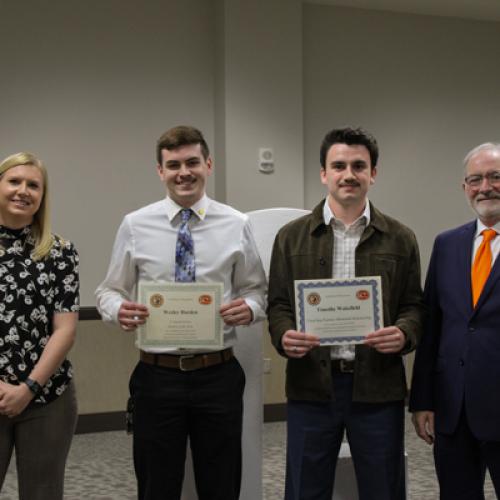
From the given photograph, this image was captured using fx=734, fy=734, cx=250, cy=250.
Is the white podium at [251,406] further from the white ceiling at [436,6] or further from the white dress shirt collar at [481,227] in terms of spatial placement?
the white ceiling at [436,6]

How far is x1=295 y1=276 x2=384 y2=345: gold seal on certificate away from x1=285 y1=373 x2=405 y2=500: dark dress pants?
6.1 inches

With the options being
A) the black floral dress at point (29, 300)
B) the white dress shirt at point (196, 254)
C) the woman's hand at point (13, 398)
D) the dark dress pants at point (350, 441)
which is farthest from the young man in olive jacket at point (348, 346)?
the woman's hand at point (13, 398)

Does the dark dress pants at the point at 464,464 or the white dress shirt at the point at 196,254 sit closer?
the dark dress pants at the point at 464,464

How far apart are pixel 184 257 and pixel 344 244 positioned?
57cm

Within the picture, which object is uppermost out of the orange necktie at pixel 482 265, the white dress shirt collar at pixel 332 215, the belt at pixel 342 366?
the white dress shirt collar at pixel 332 215

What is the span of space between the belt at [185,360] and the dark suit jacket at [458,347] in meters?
0.71

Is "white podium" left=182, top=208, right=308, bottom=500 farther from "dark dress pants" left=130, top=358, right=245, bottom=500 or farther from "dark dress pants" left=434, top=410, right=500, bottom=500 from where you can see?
"dark dress pants" left=434, top=410, right=500, bottom=500

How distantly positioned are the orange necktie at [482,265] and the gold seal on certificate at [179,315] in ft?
2.76

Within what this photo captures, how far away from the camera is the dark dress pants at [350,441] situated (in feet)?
8.00

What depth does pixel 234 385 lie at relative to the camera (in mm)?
2590

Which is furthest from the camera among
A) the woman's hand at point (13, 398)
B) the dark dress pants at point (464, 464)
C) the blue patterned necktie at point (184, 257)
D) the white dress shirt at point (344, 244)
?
the blue patterned necktie at point (184, 257)

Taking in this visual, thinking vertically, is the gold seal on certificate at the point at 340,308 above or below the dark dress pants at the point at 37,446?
above

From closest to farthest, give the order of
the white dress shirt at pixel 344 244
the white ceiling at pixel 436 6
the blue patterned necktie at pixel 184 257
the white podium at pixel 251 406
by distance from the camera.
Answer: the white dress shirt at pixel 344 244 → the blue patterned necktie at pixel 184 257 → the white podium at pixel 251 406 → the white ceiling at pixel 436 6

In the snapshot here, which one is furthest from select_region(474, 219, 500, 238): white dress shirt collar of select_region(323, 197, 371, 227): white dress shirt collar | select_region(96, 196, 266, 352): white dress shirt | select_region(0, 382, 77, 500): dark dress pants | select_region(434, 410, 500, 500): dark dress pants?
select_region(0, 382, 77, 500): dark dress pants
